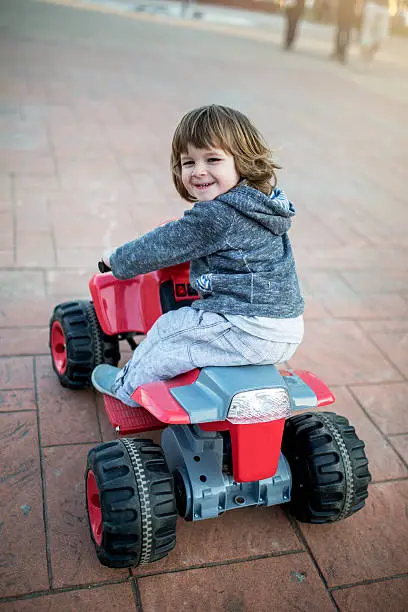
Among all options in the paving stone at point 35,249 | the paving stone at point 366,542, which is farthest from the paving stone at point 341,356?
the paving stone at point 35,249

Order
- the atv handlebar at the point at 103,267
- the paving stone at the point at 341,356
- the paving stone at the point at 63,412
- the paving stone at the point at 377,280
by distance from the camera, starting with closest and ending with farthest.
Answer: the atv handlebar at the point at 103,267
the paving stone at the point at 63,412
the paving stone at the point at 341,356
the paving stone at the point at 377,280

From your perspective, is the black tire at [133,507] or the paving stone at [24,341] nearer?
the black tire at [133,507]

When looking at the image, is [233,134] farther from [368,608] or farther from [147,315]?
[368,608]

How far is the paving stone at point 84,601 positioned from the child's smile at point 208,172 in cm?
135

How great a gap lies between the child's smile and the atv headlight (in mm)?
695

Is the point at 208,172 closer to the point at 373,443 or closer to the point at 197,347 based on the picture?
the point at 197,347

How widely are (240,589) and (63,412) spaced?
1.14 metres

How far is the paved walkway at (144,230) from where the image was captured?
223cm

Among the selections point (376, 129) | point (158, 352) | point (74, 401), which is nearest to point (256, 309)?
point (158, 352)

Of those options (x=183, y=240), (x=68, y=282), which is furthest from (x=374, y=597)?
(x=68, y=282)

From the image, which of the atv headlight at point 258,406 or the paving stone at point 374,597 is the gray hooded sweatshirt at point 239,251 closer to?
the atv headlight at point 258,406

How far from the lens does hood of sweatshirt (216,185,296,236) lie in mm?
2135

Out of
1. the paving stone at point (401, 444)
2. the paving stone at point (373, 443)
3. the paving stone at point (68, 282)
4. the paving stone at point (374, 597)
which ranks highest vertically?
the paving stone at point (374, 597)

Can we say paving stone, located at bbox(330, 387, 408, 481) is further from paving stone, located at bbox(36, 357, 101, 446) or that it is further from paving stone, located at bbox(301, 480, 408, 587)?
paving stone, located at bbox(36, 357, 101, 446)
